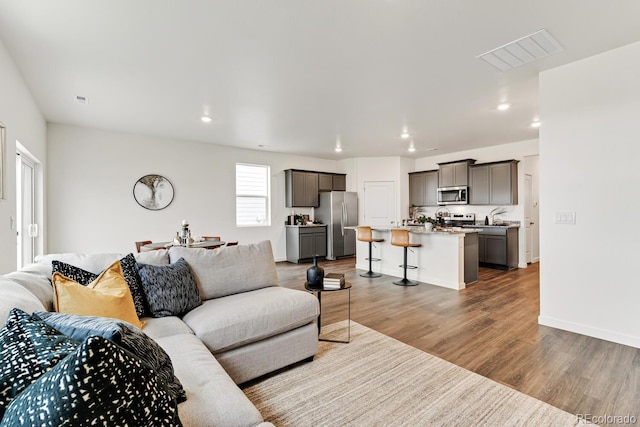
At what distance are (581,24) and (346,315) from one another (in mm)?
3292

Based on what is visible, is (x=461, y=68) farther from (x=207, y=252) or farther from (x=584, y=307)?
(x=207, y=252)

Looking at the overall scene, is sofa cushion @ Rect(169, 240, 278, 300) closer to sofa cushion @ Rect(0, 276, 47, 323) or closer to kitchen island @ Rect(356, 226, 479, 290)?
sofa cushion @ Rect(0, 276, 47, 323)

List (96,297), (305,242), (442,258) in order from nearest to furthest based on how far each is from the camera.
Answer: (96,297), (442,258), (305,242)

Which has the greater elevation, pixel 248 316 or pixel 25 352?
pixel 25 352

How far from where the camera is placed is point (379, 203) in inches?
308

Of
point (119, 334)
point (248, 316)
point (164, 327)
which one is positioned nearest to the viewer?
point (119, 334)

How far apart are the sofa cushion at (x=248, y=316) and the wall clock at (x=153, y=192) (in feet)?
12.9

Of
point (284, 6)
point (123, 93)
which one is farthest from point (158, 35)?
point (123, 93)

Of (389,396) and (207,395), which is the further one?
(389,396)

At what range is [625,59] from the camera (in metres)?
2.60

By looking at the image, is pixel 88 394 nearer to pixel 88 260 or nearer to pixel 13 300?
pixel 13 300

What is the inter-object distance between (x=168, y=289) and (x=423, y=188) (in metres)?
6.78

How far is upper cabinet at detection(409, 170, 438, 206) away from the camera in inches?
293

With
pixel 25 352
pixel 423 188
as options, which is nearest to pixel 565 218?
pixel 25 352
